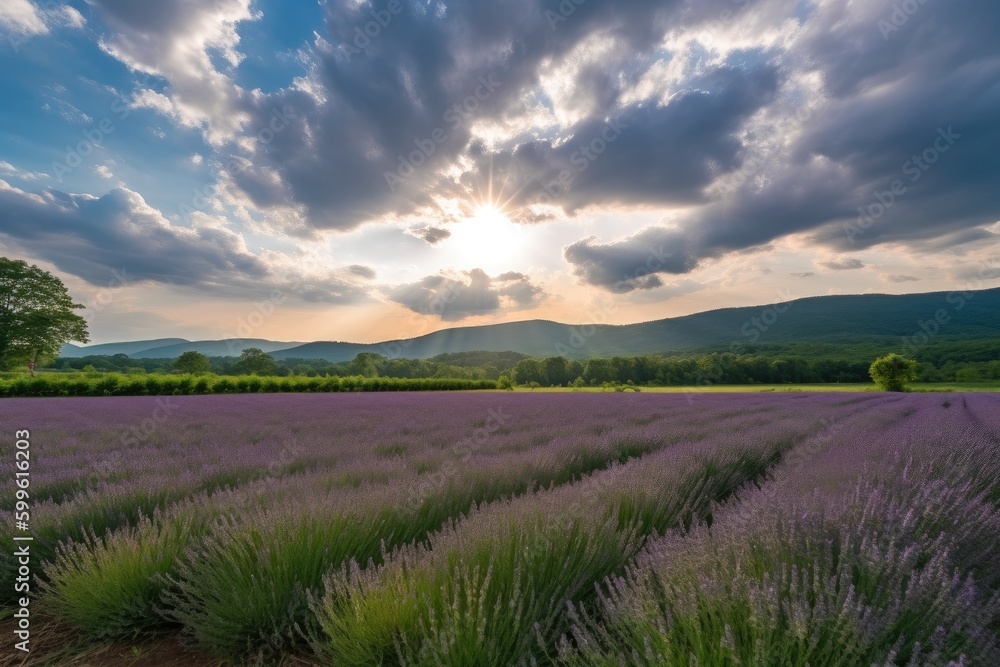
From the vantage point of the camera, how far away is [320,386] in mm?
29641

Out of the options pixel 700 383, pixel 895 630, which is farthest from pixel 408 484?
pixel 700 383

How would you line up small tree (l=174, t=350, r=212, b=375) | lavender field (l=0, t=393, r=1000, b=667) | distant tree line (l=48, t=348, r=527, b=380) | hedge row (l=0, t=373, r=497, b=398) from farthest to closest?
small tree (l=174, t=350, r=212, b=375) < distant tree line (l=48, t=348, r=527, b=380) < hedge row (l=0, t=373, r=497, b=398) < lavender field (l=0, t=393, r=1000, b=667)

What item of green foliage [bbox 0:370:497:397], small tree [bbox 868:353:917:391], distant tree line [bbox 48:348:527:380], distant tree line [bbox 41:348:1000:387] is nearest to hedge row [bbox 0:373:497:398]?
green foliage [bbox 0:370:497:397]

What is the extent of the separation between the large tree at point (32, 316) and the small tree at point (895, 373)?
7293 cm

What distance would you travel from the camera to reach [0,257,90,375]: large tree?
103 feet

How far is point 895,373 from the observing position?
134 ft

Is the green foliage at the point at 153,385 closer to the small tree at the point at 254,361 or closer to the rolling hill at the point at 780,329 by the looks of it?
the small tree at the point at 254,361

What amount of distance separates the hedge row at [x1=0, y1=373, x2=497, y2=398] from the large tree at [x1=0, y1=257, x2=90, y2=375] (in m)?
17.8

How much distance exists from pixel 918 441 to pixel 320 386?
101ft

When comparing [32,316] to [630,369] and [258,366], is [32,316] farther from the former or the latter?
[630,369]

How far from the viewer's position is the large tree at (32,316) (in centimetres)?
3125

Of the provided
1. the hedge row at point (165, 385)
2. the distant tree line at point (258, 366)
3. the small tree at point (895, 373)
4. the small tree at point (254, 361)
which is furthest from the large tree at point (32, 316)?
the small tree at point (895, 373)

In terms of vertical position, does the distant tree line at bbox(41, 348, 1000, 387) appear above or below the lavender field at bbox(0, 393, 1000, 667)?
below

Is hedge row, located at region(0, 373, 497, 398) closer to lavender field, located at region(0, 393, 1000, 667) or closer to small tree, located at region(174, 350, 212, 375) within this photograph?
small tree, located at region(174, 350, 212, 375)
